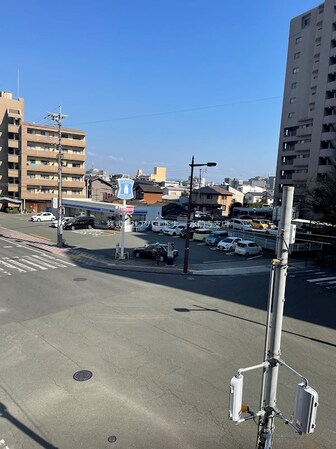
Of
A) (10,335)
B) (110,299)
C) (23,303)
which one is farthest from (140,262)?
(10,335)

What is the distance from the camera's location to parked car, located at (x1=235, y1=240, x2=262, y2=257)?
1339 inches

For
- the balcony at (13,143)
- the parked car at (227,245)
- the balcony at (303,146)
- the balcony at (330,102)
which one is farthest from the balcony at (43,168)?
the balcony at (330,102)

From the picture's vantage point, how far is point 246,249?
1342 inches

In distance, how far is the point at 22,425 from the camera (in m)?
7.42

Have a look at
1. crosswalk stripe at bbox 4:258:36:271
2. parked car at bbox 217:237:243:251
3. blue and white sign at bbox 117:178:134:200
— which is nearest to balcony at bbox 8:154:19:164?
crosswalk stripe at bbox 4:258:36:271

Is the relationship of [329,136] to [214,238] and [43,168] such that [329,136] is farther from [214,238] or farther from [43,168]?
[43,168]

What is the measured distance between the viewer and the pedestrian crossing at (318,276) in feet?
76.1

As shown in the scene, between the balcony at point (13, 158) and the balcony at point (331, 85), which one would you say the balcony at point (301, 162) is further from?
the balcony at point (13, 158)

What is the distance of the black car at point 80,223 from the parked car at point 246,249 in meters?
24.7

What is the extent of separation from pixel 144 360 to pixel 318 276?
20.1 metres

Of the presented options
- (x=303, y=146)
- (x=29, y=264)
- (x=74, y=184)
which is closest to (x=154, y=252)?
(x=29, y=264)

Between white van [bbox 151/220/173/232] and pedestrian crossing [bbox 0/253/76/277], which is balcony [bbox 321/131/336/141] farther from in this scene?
pedestrian crossing [bbox 0/253/76/277]

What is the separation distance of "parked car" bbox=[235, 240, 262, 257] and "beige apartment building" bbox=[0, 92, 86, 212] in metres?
50.6

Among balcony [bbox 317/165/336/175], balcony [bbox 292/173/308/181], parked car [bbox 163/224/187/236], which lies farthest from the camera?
balcony [bbox 292/173/308/181]
